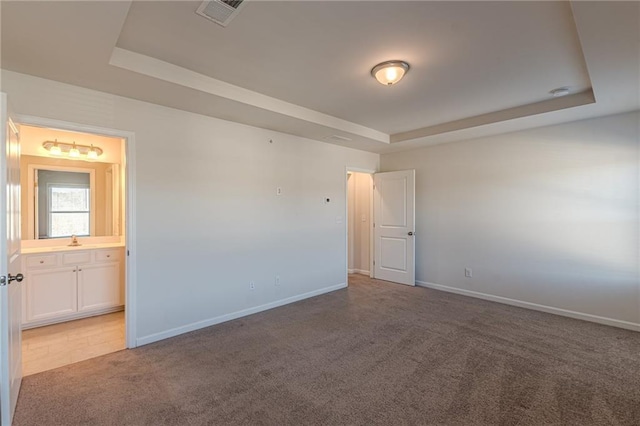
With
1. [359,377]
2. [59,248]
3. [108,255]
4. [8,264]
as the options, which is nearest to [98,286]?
[108,255]

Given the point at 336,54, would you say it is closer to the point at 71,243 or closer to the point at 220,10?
the point at 220,10

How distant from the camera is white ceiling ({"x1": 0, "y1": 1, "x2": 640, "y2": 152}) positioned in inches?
76.1

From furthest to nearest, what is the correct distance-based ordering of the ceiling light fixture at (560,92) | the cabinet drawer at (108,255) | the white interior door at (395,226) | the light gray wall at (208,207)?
the white interior door at (395,226) < the cabinet drawer at (108,255) < the ceiling light fixture at (560,92) < the light gray wall at (208,207)

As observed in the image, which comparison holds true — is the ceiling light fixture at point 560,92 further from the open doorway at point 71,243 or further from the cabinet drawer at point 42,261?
the cabinet drawer at point 42,261

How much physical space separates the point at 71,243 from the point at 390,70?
462cm

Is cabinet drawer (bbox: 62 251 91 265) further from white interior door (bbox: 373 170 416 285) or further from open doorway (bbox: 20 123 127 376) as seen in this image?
white interior door (bbox: 373 170 416 285)

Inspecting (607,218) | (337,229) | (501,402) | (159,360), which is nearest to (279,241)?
(337,229)

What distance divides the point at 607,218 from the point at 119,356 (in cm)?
566

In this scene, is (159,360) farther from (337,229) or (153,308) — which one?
(337,229)

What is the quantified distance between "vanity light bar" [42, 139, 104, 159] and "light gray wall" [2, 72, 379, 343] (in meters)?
1.77

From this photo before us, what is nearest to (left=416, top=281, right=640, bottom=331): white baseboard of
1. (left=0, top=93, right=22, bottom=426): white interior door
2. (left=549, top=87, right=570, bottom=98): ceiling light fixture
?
(left=549, top=87, right=570, bottom=98): ceiling light fixture

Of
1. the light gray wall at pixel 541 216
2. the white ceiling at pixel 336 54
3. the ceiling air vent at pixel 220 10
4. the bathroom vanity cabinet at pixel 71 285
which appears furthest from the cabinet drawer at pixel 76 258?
the light gray wall at pixel 541 216

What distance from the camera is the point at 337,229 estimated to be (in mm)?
5344

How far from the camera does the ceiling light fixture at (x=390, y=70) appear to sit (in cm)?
264
